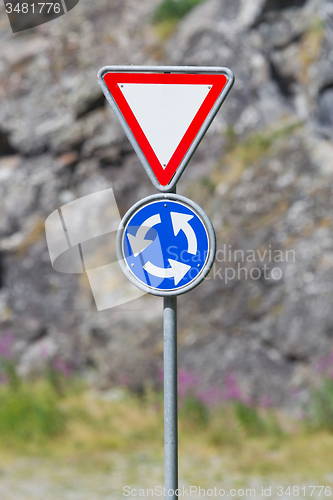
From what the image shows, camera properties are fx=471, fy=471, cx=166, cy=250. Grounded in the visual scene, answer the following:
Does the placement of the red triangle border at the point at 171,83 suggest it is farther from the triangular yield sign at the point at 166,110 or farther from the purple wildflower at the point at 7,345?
the purple wildflower at the point at 7,345

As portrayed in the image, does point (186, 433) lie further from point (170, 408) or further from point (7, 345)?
point (170, 408)

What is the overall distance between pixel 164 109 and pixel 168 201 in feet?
1.40

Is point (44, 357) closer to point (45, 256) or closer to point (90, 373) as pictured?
point (90, 373)

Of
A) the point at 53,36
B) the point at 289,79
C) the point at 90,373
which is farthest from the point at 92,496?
the point at 53,36

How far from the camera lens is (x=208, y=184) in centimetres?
719

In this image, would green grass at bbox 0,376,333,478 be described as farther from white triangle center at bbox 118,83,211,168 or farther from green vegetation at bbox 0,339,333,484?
white triangle center at bbox 118,83,211,168

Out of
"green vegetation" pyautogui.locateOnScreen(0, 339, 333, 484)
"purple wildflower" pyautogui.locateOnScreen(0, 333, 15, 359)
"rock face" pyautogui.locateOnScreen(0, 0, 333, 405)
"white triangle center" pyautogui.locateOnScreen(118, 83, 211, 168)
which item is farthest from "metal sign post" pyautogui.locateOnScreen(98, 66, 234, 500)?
"purple wildflower" pyautogui.locateOnScreen(0, 333, 15, 359)

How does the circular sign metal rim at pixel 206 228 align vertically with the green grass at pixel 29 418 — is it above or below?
below

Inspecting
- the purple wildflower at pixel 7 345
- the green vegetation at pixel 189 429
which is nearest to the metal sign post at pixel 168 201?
the green vegetation at pixel 189 429

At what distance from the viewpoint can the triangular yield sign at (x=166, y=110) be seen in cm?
206

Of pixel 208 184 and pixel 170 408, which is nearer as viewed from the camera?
pixel 170 408

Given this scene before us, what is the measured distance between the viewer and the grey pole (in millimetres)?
1918

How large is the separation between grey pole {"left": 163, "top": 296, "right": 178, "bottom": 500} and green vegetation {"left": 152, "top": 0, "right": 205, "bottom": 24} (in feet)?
26.7

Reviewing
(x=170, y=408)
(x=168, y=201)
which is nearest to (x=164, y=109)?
(x=168, y=201)
